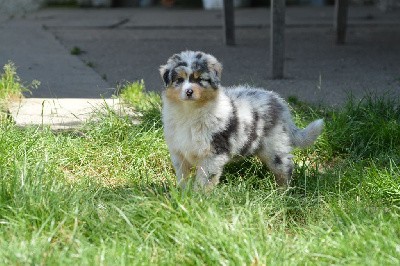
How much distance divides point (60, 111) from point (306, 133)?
7.36 ft

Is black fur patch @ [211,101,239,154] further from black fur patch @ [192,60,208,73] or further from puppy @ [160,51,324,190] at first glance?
black fur patch @ [192,60,208,73]

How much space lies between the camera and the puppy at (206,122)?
518cm

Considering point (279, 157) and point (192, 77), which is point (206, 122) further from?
point (279, 157)

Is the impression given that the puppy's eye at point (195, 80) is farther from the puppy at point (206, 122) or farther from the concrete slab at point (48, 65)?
the concrete slab at point (48, 65)

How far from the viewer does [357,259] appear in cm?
400

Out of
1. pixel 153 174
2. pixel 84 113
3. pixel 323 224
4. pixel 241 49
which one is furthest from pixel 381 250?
pixel 241 49

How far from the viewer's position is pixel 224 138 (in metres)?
5.24

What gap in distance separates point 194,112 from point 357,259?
1653 mm

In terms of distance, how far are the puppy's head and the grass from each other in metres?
0.56

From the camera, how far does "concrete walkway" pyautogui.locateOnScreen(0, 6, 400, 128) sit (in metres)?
8.24

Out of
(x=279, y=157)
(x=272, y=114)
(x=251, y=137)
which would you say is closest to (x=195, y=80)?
(x=251, y=137)

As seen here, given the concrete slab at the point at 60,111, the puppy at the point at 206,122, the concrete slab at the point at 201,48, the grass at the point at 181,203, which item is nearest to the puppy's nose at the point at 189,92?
the puppy at the point at 206,122

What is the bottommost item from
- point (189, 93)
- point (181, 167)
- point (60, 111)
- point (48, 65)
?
point (48, 65)

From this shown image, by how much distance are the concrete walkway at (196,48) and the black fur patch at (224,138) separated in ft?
7.01
